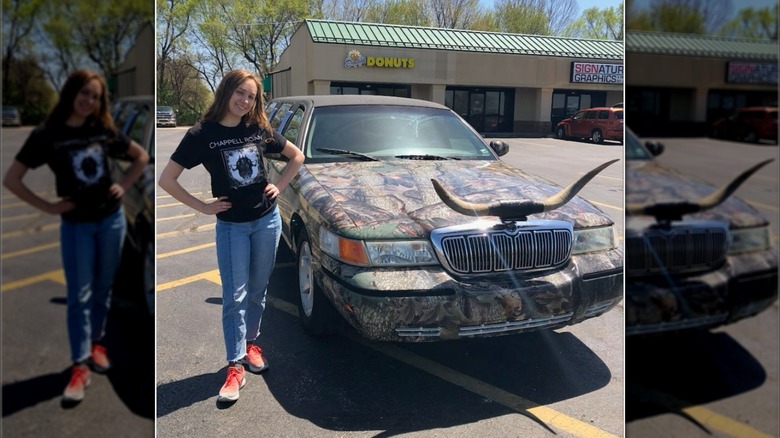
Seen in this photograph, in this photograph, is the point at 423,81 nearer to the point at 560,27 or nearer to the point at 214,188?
the point at 560,27

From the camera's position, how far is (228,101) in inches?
75.2

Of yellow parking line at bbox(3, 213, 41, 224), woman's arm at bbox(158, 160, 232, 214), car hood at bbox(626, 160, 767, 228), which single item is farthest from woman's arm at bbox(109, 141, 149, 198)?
car hood at bbox(626, 160, 767, 228)

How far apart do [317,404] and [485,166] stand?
3.43 feet

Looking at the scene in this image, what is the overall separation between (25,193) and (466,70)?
57.5 inches

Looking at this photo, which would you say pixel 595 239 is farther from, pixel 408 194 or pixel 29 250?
pixel 29 250

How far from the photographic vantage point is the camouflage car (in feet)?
6.49

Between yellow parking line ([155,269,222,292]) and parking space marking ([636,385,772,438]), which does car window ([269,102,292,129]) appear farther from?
parking space marking ([636,385,772,438])

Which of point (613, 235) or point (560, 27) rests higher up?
point (560, 27)

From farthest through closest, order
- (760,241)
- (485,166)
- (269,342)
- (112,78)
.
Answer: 1. (485,166)
2. (269,342)
3. (760,241)
4. (112,78)

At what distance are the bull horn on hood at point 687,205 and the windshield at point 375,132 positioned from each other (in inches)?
28.5

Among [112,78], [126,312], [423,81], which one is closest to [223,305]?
[126,312]

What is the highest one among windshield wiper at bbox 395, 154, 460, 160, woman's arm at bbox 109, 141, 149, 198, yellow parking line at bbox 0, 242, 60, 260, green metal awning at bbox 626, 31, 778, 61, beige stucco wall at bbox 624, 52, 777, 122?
green metal awning at bbox 626, 31, 778, 61

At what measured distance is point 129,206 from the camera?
1723 millimetres

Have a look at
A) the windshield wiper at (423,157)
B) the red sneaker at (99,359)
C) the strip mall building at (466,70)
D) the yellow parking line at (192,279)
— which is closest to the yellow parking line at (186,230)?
the yellow parking line at (192,279)
